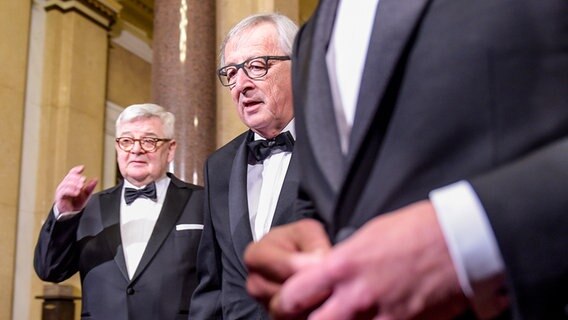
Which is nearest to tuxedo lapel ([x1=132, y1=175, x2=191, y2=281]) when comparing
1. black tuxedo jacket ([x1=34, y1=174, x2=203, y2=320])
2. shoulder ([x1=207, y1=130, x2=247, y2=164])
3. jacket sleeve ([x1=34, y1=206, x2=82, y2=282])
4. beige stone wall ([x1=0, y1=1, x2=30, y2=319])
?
black tuxedo jacket ([x1=34, y1=174, x2=203, y2=320])

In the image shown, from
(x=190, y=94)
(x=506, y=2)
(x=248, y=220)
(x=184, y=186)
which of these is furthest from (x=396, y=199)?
(x=190, y=94)

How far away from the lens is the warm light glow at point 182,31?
4.79m

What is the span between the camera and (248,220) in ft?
7.36

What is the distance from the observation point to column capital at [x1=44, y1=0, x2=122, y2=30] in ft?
24.1

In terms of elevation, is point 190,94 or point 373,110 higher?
point 190,94

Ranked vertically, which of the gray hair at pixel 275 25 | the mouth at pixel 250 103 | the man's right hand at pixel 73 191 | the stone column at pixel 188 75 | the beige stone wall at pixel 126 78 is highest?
the beige stone wall at pixel 126 78

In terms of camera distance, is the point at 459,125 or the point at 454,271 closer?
the point at 454,271

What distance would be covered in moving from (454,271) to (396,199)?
15cm

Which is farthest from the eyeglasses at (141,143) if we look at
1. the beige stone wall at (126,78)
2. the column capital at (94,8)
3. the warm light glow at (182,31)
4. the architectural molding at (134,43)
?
the architectural molding at (134,43)

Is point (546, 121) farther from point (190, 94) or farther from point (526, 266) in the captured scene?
point (190, 94)

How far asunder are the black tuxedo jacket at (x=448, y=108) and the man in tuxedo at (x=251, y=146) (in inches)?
58.5

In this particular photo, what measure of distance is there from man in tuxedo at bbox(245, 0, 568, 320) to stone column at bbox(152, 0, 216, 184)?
361 centimetres

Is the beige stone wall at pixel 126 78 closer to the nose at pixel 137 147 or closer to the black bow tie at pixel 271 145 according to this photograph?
the nose at pixel 137 147

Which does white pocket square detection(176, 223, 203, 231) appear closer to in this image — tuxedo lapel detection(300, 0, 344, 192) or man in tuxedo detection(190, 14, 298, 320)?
man in tuxedo detection(190, 14, 298, 320)
